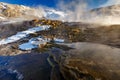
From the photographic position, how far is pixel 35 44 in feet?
97.9

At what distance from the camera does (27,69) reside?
750 inches

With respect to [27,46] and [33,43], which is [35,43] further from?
[27,46]

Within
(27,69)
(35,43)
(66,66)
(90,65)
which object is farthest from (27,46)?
(90,65)

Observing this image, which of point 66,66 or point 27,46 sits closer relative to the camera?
point 66,66

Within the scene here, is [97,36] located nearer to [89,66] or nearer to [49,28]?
[49,28]

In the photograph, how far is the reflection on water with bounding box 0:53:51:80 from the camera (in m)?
17.3

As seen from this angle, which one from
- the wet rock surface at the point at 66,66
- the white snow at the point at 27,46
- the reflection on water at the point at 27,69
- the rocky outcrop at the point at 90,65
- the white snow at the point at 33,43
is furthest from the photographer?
the white snow at the point at 33,43

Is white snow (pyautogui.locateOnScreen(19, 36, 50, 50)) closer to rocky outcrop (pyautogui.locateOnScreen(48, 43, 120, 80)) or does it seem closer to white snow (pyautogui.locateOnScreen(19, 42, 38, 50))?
white snow (pyautogui.locateOnScreen(19, 42, 38, 50))

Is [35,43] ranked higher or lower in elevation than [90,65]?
lower

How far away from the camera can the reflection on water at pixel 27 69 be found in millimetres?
17328

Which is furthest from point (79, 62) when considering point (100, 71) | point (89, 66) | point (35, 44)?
point (35, 44)

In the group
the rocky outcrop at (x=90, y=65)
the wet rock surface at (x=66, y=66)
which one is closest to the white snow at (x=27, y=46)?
the wet rock surface at (x=66, y=66)

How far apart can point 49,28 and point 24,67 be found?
867 inches

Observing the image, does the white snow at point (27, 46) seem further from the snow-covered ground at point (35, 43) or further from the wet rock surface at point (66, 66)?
the wet rock surface at point (66, 66)
